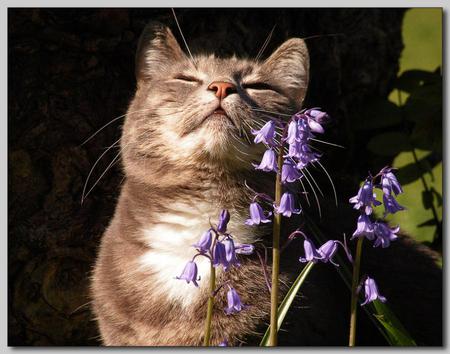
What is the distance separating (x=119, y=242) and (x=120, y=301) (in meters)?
0.25

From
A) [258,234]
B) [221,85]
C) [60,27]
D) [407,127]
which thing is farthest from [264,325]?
[407,127]

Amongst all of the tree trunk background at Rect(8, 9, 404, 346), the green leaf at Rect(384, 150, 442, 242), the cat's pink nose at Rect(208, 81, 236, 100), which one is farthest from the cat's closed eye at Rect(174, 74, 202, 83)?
the green leaf at Rect(384, 150, 442, 242)

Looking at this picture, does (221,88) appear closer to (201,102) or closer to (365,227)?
(201,102)

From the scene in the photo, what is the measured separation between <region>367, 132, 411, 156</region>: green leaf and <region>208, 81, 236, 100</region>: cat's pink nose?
Answer: 1618mm

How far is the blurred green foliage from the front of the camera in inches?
162

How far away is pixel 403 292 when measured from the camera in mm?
3373

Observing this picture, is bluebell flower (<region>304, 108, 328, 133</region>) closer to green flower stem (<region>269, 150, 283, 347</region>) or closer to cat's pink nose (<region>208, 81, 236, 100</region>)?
green flower stem (<region>269, 150, 283, 347</region>)

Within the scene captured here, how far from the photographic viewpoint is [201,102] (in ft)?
8.92

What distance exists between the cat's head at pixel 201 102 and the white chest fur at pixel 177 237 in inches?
7.4

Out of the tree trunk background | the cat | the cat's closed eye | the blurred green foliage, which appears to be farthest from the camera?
the blurred green foliage

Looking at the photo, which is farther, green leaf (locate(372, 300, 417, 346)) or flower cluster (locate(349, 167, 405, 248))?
green leaf (locate(372, 300, 417, 346))

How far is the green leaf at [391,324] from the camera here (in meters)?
2.05

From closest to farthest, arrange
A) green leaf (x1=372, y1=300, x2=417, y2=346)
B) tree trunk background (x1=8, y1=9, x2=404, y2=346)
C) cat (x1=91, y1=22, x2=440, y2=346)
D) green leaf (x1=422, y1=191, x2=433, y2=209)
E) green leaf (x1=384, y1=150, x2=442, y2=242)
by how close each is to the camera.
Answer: green leaf (x1=372, y1=300, x2=417, y2=346), cat (x1=91, y1=22, x2=440, y2=346), tree trunk background (x1=8, y1=9, x2=404, y2=346), green leaf (x1=384, y1=150, x2=442, y2=242), green leaf (x1=422, y1=191, x2=433, y2=209)

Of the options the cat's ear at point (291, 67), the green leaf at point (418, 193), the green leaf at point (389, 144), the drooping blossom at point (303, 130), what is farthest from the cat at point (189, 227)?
the green leaf at point (418, 193)
